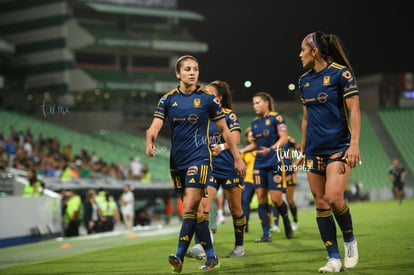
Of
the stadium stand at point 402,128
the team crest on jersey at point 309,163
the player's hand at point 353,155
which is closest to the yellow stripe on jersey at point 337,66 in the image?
the player's hand at point 353,155

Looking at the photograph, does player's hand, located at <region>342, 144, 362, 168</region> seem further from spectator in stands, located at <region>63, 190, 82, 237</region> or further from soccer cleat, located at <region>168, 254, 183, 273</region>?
spectator in stands, located at <region>63, 190, 82, 237</region>

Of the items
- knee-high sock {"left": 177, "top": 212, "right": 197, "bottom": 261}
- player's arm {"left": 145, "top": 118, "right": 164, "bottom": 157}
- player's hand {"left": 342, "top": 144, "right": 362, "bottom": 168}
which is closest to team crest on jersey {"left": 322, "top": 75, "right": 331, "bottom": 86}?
player's hand {"left": 342, "top": 144, "right": 362, "bottom": 168}

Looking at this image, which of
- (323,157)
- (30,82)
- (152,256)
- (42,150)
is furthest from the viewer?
(30,82)

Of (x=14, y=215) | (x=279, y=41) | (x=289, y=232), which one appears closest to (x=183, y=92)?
(x=289, y=232)

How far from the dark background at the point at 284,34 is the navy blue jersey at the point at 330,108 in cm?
482

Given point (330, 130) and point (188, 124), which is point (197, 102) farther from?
point (330, 130)

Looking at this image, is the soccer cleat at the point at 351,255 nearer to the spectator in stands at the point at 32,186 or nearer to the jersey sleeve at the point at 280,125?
the jersey sleeve at the point at 280,125

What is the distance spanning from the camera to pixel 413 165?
42875mm

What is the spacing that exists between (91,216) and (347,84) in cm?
1563

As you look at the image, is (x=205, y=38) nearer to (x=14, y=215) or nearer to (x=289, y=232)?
(x=14, y=215)

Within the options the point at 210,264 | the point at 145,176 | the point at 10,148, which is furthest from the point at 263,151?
the point at 145,176

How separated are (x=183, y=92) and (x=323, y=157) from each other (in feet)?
5.86

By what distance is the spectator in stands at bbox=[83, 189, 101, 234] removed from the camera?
21.8 meters

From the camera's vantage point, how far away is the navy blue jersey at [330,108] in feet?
24.6
